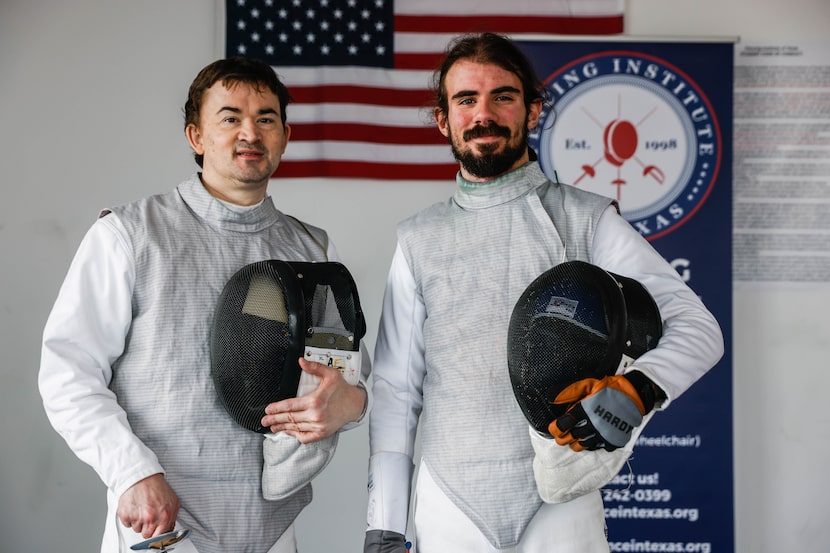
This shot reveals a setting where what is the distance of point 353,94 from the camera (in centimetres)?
290

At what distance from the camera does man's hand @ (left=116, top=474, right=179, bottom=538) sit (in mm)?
1441

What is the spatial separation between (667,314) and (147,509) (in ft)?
3.33

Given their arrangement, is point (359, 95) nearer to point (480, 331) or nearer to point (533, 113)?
point (533, 113)

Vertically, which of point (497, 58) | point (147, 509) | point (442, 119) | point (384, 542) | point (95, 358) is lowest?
point (384, 542)

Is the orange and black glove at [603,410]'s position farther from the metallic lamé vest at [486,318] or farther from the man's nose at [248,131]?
the man's nose at [248,131]

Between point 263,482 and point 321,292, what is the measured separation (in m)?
0.39

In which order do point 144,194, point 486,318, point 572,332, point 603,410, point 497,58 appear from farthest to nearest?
point 144,194 → point 497,58 → point 486,318 → point 572,332 → point 603,410

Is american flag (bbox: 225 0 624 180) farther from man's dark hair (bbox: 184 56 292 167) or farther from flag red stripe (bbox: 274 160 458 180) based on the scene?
man's dark hair (bbox: 184 56 292 167)

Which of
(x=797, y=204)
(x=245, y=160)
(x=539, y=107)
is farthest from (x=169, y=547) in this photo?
(x=797, y=204)

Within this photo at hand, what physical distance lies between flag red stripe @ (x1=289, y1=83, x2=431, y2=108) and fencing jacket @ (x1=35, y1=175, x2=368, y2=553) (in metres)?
1.32

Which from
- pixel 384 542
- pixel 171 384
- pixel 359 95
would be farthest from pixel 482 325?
pixel 359 95

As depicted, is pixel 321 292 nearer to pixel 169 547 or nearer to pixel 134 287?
pixel 134 287

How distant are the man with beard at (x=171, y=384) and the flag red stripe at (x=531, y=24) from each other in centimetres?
133

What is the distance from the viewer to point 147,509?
4.73 feet
